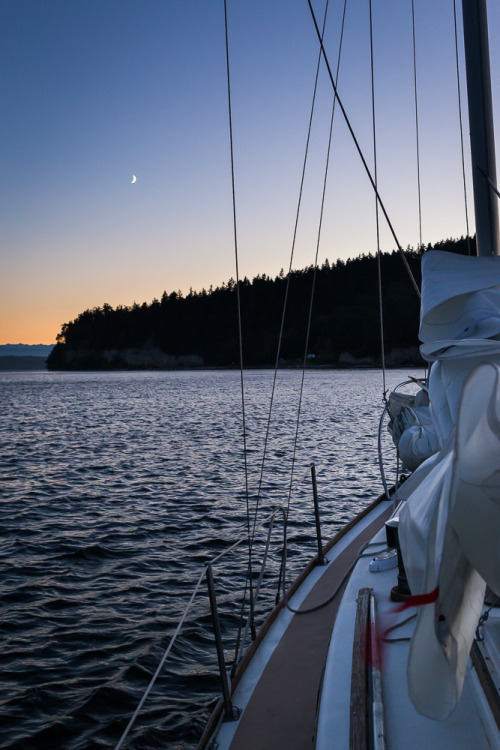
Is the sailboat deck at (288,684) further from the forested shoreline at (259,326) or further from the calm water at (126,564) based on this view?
the forested shoreline at (259,326)

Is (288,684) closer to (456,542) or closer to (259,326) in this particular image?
(456,542)

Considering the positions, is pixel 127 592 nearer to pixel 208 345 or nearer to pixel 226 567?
pixel 226 567

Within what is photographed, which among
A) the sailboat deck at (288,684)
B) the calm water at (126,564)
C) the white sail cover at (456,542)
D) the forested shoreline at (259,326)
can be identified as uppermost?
the forested shoreline at (259,326)

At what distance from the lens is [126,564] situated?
333 inches

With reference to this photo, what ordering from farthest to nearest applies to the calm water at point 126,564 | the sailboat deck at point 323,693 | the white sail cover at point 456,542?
1. the calm water at point 126,564
2. the sailboat deck at point 323,693
3. the white sail cover at point 456,542

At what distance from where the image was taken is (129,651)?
592cm

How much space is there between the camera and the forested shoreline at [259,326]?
109 metres

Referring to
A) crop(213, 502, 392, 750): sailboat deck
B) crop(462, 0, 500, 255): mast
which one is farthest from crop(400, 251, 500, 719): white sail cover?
crop(462, 0, 500, 255): mast

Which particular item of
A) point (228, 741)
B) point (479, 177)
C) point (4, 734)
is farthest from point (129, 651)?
point (479, 177)

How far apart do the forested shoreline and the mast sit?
9605 centimetres

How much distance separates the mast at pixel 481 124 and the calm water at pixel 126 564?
232 centimetres

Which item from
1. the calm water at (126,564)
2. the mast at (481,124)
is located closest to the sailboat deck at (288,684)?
the calm water at (126,564)

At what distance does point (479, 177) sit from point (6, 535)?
30.5 feet

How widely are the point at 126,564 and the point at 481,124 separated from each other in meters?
7.17
